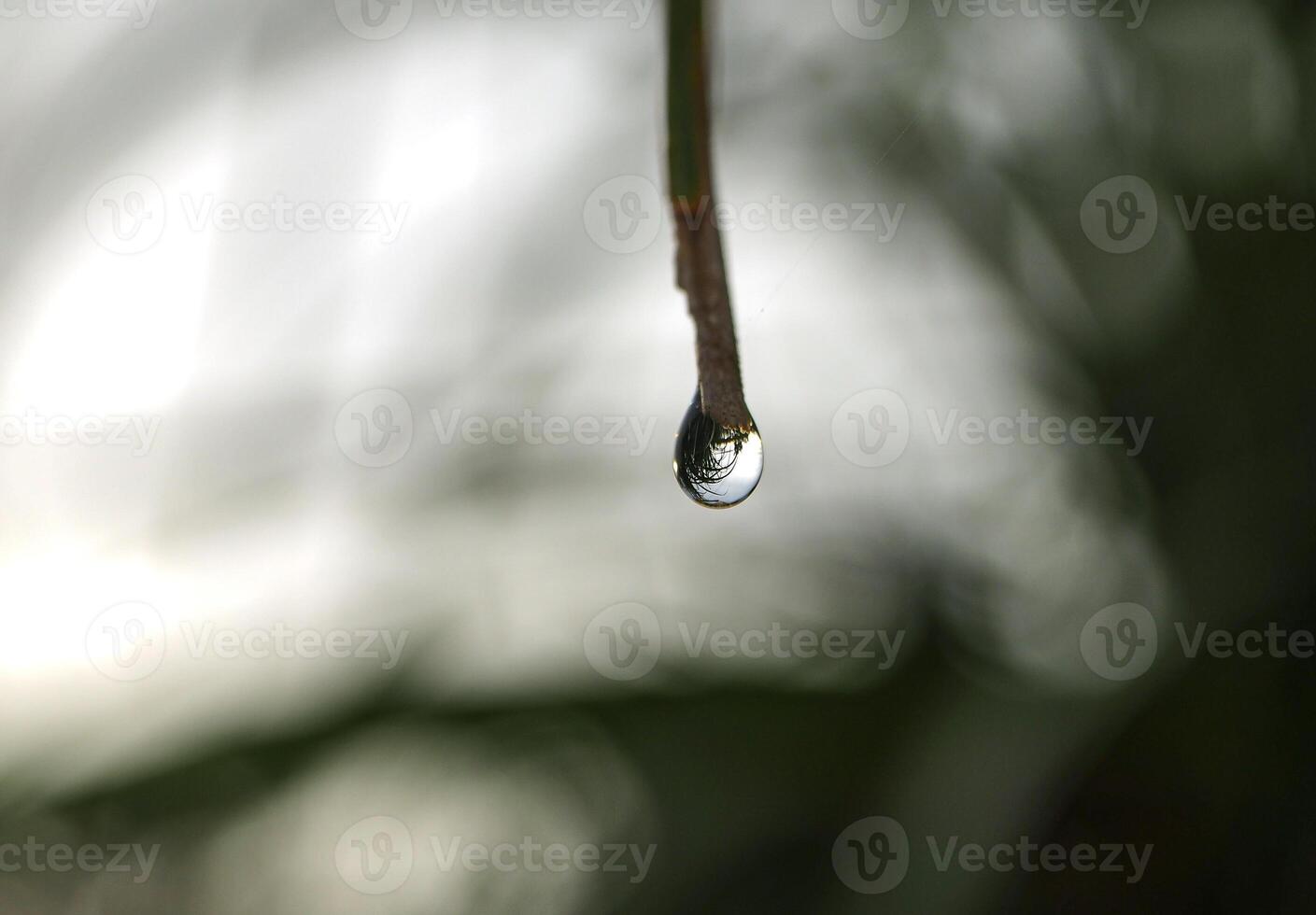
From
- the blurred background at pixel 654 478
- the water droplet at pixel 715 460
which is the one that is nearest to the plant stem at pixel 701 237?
the water droplet at pixel 715 460

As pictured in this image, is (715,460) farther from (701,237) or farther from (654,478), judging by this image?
(654,478)

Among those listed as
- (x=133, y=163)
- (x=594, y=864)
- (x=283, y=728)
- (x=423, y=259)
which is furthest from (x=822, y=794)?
(x=133, y=163)

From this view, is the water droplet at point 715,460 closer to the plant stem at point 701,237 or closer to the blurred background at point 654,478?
the plant stem at point 701,237

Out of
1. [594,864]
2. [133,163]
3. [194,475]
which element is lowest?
[594,864]

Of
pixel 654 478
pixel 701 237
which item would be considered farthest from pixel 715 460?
pixel 654 478

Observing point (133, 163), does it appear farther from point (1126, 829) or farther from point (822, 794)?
point (1126, 829)

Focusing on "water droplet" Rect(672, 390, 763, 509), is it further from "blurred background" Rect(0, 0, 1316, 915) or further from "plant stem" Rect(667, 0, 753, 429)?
"blurred background" Rect(0, 0, 1316, 915)
